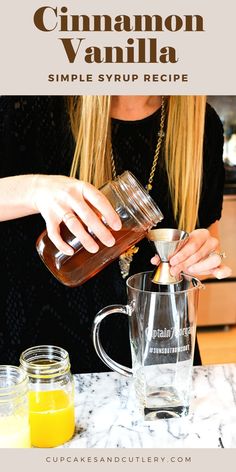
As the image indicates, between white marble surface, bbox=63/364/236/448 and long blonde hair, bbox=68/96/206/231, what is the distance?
35 centimetres

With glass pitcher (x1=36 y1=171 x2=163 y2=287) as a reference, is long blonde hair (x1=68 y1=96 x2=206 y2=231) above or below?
above

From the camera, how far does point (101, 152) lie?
1056 mm

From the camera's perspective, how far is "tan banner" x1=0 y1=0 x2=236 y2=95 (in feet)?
2.73

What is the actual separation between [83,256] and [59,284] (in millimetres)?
306

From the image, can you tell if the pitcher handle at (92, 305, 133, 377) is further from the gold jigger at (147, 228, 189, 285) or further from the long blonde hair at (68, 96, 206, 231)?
the long blonde hair at (68, 96, 206, 231)

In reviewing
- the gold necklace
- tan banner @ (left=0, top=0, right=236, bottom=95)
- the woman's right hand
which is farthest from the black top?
the woman's right hand

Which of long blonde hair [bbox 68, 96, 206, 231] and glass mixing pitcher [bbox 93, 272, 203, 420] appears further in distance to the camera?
long blonde hair [bbox 68, 96, 206, 231]

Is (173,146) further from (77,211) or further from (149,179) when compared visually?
(77,211)

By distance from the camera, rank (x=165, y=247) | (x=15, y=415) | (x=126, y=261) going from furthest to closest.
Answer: (x=126, y=261), (x=165, y=247), (x=15, y=415)

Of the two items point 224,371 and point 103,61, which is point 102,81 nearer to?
point 103,61

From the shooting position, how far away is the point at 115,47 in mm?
858
